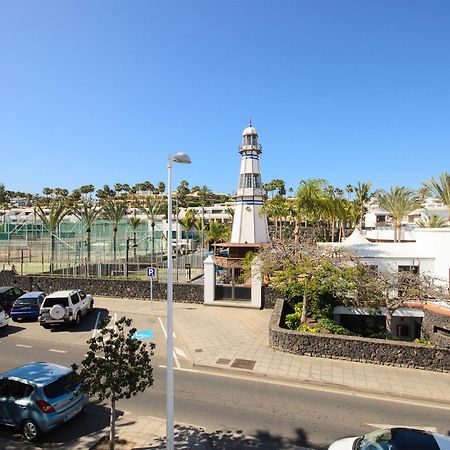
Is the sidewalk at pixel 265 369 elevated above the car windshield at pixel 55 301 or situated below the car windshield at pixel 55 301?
below

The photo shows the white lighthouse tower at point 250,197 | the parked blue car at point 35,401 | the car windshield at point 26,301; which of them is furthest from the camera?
the white lighthouse tower at point 250,197

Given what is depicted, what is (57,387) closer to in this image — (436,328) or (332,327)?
(332,327)

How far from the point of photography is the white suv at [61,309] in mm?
18125

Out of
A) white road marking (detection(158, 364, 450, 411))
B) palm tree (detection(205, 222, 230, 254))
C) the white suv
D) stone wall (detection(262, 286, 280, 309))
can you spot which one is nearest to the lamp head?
white road marking (detection(158, 364, 450, 411))

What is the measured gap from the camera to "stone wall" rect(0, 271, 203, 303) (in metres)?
24.1

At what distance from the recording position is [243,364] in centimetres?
1377

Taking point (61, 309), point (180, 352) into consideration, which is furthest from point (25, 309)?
point (180, 352)

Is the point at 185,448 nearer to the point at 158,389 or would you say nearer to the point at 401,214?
the point at 158,389

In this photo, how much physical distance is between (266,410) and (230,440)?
1891mm

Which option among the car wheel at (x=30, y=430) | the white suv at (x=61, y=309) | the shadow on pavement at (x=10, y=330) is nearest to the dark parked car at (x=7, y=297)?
the shadow on pavement at (x=10, y=330)

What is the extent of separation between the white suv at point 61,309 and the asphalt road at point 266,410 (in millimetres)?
4424

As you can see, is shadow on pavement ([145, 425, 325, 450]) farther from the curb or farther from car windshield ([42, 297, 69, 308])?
car windshield ([42, 297, 69, 308])

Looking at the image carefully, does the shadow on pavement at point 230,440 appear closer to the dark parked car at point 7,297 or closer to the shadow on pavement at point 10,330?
the shadow on pavement at point 10,330

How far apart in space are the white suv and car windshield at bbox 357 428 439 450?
1595cm
